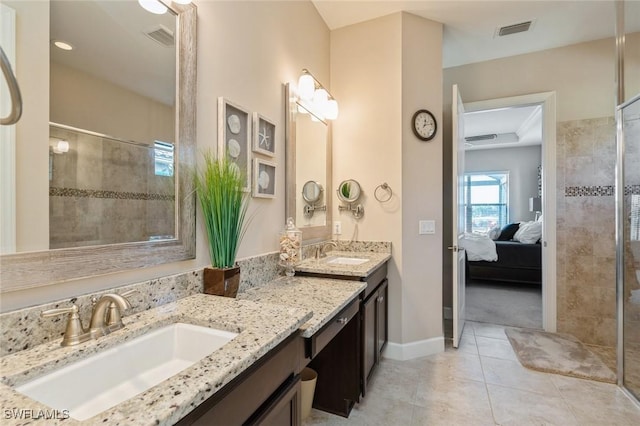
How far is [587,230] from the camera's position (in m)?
2.92

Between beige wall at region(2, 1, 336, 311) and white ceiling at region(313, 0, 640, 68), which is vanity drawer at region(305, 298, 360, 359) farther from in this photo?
white ceiling at region(313, 0, 640, 68)

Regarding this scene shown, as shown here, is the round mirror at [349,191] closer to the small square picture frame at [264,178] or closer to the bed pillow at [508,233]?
the small square picture frame at [264,178]

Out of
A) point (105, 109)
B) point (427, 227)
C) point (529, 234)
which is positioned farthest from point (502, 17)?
point (529, 234)

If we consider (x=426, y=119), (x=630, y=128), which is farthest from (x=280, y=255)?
(x=630, y=128)

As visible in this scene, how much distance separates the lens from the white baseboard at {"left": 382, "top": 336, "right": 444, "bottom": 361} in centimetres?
253

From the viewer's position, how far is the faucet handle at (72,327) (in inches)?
31.4

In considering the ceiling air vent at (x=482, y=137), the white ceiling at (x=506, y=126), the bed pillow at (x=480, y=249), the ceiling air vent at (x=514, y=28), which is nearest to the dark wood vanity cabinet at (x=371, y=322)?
the ceiling air vent at (x=514, y=28)

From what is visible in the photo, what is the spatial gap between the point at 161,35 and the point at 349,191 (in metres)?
1.84

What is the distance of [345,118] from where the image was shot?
280 centimetres

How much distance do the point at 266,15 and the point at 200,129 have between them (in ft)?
3.29

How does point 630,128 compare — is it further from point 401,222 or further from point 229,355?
point 229,355

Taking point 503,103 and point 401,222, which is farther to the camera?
point 503,103

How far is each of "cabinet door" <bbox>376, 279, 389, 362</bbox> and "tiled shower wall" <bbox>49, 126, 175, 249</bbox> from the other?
154cm

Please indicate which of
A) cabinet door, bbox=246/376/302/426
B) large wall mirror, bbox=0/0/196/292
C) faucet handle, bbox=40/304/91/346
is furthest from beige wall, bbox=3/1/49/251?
cabinet door, bbox=246/376/302/426
